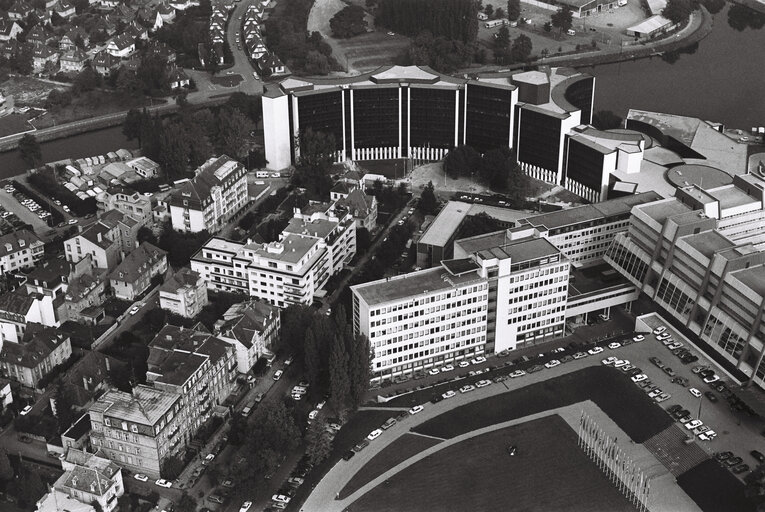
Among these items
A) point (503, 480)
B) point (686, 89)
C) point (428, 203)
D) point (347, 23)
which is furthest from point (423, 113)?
point (503, 480)

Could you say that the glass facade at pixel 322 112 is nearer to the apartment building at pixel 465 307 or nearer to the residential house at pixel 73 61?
the apartment building at pixel 465 307

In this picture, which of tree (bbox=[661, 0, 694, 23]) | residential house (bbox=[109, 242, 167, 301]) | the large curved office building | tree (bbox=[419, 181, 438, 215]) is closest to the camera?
residential house (bbox=[109, 242, 167, 301])

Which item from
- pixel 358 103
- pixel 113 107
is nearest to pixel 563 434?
pixel 358 103

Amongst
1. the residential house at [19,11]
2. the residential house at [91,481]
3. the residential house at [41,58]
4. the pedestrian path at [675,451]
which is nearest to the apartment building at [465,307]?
the pedestrian path at [675,451]

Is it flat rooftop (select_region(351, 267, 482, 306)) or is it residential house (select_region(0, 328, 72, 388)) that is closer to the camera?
flat rooftop (select_region(351, 267, 482, 306))

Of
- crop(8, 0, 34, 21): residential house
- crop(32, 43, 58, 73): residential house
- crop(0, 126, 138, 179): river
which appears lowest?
crop(0, 126, 138, 179): river

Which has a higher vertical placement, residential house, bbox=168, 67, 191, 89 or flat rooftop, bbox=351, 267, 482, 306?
residential house, bbox=168, 67, 191, 89

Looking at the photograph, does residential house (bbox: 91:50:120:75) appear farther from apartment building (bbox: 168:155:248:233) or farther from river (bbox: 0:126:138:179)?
apartment building (bbox: 168:155:248:233)

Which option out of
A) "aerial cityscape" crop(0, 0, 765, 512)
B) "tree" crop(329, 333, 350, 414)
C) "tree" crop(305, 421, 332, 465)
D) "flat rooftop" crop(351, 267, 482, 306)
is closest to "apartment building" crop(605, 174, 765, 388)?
"aerial cityscape" crop(0, 0, 765, 512)

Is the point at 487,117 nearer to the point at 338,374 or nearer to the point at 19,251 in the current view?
the point at 338,374
